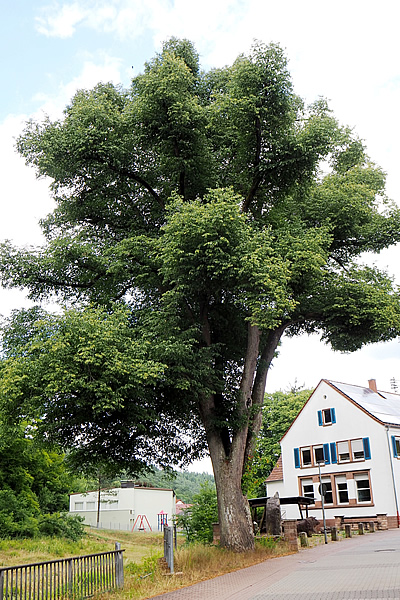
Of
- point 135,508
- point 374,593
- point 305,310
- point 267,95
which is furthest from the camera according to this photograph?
point 135,508

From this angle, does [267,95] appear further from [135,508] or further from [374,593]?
[135,508]

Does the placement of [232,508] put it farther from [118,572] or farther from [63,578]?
[63,578]

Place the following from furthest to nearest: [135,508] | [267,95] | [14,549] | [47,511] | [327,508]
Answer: [135,508] < [327,508] < [47,511] < [14,549] < [267,95]

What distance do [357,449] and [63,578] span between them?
27.5m

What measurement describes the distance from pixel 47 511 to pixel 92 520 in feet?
97.6

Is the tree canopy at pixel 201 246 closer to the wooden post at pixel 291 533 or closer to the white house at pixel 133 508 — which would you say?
the wooden post at pixel 291 533

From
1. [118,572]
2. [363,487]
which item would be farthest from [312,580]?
[363,487]

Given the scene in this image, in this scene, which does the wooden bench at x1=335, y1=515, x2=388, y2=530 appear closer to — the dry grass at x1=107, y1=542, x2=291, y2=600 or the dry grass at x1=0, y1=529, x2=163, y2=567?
the dry grass at x1=0, y1=529, x2=163, y2=567

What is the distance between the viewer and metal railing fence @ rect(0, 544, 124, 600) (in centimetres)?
864

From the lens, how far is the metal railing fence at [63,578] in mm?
8641

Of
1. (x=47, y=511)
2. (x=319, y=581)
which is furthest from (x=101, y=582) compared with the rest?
(x=47, y=511)

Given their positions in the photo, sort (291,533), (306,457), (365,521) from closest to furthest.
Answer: (291,533)
(365,521)
(306,457)

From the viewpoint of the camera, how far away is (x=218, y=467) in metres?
18.0

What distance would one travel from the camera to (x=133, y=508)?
58.0m
